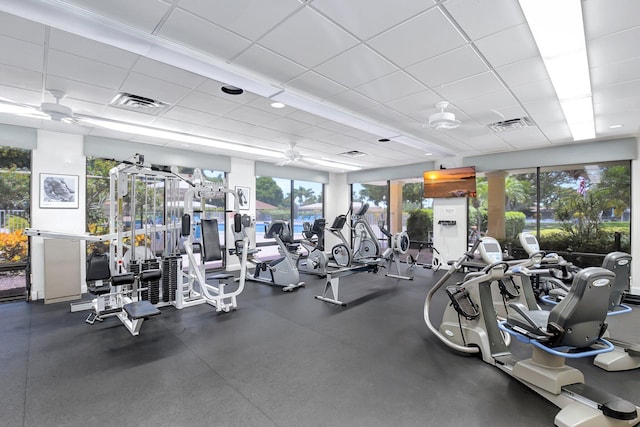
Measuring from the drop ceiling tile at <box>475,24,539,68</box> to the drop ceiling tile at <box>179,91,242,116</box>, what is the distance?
8.64ft

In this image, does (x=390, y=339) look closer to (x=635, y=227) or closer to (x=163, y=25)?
(x=163, y=25)

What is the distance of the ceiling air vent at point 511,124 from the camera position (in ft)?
14.2

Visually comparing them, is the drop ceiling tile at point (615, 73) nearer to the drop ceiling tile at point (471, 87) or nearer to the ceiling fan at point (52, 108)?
the drop ceiling tile at point (471, 87)

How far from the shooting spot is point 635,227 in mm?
5133

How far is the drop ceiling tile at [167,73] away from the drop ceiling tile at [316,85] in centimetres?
91

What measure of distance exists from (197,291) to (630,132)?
7.38 metres

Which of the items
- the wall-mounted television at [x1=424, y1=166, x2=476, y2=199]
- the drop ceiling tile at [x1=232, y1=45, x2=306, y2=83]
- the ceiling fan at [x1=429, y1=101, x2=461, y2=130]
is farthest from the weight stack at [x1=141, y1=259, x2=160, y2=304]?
the wall-mounted television at [x1=424, y1=166, x2=476, y2=199]

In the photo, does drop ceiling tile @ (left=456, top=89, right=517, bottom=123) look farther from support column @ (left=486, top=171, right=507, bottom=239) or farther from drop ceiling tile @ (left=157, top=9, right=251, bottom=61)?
support column @ (left=486, top=171, right=507, bottom=239)

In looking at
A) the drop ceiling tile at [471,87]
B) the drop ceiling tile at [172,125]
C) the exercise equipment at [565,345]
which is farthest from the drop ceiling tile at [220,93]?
the exercise equipment at [565,345]

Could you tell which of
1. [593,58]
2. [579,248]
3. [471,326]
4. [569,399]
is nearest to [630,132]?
[579,248]

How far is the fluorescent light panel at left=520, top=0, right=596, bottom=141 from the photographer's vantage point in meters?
1.95

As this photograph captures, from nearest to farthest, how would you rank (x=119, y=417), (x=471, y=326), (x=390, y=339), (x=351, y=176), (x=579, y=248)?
(x=119, y=417), (x=471, y=326), (x=390, y=339), (x=579, y=248), (x=351, y=176)

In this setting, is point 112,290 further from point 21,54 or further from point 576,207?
point 576,207

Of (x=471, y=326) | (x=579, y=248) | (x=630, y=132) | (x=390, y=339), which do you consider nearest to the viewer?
(x=471, y=326)
